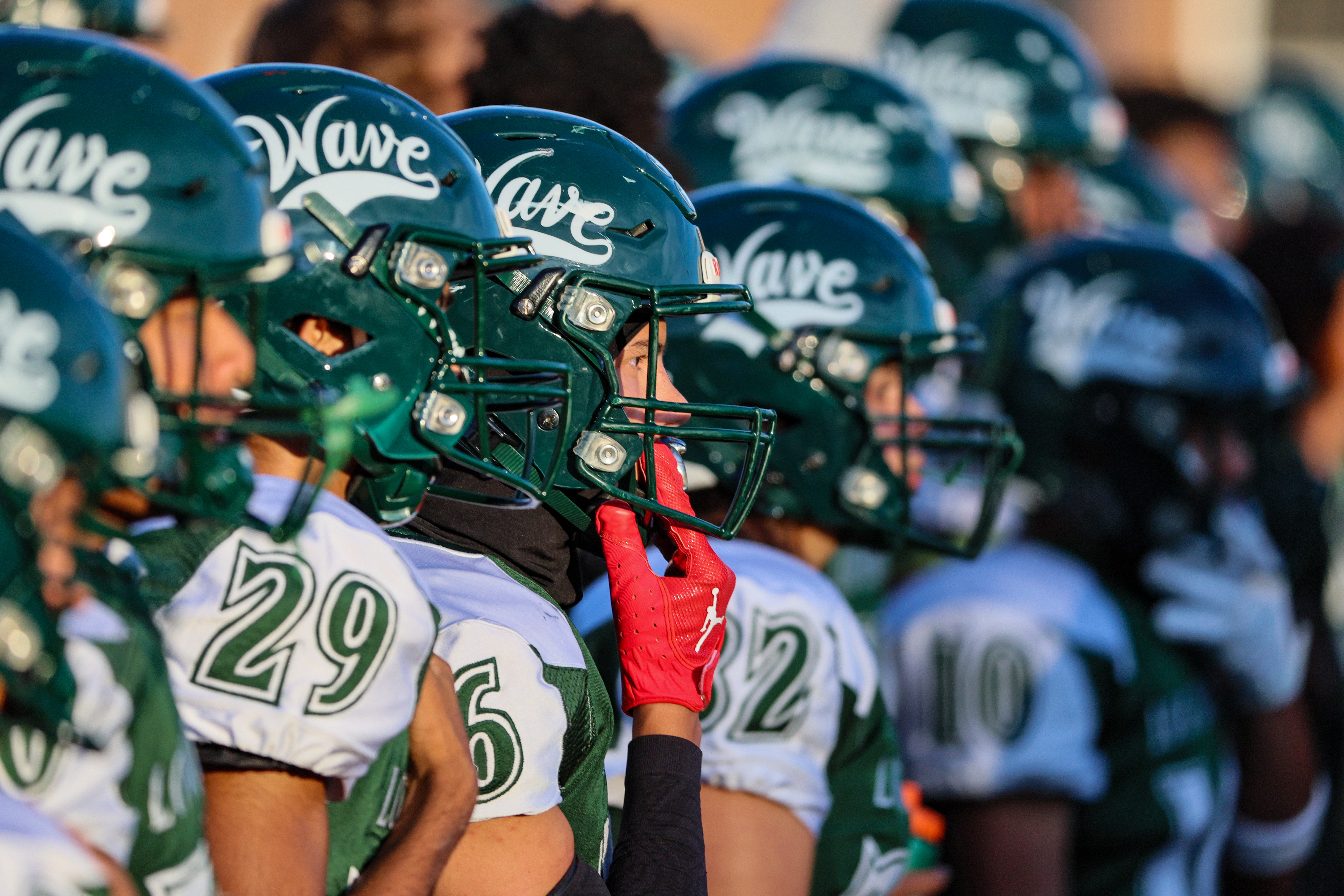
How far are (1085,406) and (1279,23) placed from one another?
11.8m

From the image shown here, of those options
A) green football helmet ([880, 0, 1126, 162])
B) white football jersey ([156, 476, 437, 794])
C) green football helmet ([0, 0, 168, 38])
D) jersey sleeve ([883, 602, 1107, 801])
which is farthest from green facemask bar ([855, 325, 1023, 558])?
green football helmet ([880, 0, 1126, 162])

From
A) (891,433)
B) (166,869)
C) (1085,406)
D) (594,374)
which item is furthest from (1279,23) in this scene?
(166,869)

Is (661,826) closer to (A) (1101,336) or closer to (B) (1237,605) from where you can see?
(A) (1101,336)

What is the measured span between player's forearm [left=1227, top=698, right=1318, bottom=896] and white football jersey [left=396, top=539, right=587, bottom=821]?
3164 mm

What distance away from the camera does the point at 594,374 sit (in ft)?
7.94

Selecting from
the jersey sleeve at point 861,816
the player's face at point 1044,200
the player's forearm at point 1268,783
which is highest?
the player's face at point 1044,200

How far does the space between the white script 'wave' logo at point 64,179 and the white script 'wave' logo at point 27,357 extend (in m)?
0.30

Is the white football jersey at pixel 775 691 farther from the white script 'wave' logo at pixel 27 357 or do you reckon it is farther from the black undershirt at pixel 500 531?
the white script 'wave' logo at pixel 27 357

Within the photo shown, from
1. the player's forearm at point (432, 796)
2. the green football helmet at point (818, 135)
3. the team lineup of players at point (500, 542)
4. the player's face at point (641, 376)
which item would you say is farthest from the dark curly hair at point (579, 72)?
the player's forearm at point (432, 796)

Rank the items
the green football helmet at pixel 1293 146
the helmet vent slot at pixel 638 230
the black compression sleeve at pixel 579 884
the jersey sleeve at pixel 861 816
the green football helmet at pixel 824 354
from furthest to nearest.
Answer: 1. the green football helmet at pixel 1293 146
2. the green football helmet at pixel 824 354
3. the jersey sleeve at pixel 861 816
4. the helmet vent slot at pixel 638 230
5. the black compression sleeve at pixel 579 884

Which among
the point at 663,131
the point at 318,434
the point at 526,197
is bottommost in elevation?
the point at 318,434

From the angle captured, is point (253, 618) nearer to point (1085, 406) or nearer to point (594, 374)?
point (594, 374)

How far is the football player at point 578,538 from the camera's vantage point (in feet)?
7.01

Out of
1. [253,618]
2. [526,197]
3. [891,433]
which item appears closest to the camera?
[253,618]
